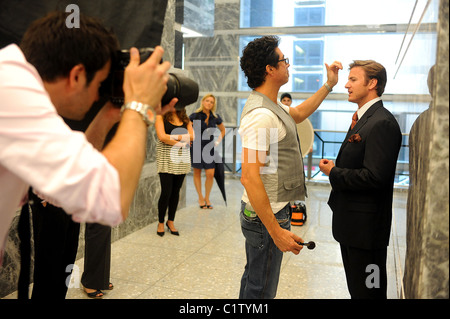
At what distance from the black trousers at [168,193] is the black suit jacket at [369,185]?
235cm

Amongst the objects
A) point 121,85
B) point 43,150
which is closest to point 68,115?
point 121,85

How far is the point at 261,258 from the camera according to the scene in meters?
1.86

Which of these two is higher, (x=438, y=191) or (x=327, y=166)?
(x=438, y=191)

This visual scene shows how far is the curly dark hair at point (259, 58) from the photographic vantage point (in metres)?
1.91

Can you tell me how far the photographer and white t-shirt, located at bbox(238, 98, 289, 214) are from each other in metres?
0.88

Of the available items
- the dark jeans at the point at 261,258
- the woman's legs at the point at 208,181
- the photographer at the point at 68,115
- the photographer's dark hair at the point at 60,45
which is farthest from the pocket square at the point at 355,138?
the woman's legs at the point at 208,181

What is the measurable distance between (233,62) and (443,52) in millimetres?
7434

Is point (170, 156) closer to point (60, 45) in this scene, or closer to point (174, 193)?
point (174, 193)

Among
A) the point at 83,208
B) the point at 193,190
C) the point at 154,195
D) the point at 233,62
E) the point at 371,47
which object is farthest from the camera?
the point at 233,62

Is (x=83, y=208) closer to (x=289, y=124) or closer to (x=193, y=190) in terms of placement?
(x=289, y=124)

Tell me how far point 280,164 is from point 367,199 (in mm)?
399

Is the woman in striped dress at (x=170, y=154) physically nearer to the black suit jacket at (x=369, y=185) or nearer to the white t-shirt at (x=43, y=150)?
the black suit jacket at (x=369, y=185)
